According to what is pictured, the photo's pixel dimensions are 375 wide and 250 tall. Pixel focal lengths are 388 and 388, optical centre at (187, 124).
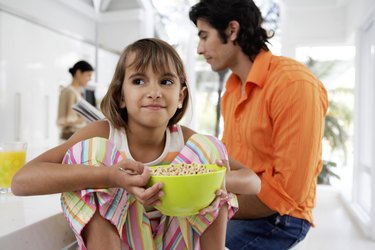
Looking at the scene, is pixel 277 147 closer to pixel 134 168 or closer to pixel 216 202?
pixel 216 202

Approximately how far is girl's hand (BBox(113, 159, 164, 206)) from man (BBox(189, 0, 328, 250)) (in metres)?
0.59

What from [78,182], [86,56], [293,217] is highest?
[86,56]

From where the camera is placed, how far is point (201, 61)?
543cm

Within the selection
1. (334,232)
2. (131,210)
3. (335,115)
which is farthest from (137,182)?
(335,115)

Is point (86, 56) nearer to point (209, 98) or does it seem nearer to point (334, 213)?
point (209, 98)

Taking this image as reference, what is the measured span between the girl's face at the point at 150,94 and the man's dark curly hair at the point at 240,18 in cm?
70

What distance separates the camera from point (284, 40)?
4.73 metres

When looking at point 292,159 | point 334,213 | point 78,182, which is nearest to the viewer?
point 78,182

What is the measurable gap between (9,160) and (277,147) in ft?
2.58

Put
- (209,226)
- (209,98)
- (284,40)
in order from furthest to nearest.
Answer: (209,98) → (284,40) → (209,226)

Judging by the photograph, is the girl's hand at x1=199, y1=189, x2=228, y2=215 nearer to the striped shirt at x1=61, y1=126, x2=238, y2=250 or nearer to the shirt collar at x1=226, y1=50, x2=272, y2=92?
the striped shirt at x1=61, y1=126, x2=238, y2=250

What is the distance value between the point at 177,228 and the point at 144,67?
39 cm

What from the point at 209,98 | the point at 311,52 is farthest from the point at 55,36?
the point at 311,52

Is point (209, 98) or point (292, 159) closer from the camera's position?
point (292, 159)
